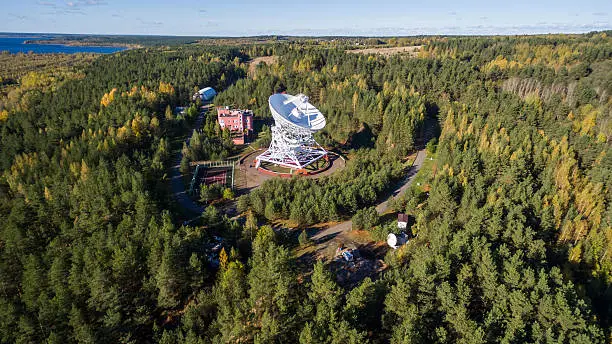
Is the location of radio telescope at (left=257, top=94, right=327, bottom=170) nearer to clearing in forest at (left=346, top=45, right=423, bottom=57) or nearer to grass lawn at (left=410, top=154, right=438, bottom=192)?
grass lawn at (left=410, top=154, right=438, bottom=192)

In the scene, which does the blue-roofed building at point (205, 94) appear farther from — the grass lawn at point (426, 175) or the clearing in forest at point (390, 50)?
the clearing in forest at point (390, 50)

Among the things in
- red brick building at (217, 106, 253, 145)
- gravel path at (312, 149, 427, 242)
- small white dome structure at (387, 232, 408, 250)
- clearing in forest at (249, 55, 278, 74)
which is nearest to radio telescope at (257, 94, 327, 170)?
gravel path at (312, 149, 427, 242)

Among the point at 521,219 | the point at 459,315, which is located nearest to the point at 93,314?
the point at 459,315

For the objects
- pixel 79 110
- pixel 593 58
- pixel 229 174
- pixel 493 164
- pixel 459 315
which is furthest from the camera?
pixel 593 58

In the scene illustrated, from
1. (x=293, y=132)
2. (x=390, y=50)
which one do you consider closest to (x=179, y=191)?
(x=293, y=132)

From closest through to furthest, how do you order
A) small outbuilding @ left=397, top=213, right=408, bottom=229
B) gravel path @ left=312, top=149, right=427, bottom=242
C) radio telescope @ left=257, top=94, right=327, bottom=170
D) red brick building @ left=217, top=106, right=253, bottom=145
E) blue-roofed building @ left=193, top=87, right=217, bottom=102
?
small outbuilding @ left=397, top=213, right=408, bottom=229 → gravel path @ left=312, top=149, right=427, bottom=242 → radio telescope @ left=257, top=94, right=327, bottom=170 → red brick building @ left=217, top=106, right=253, bottom=145 → blue-roofed building @ left=193, top=87, right=217, bottom=102

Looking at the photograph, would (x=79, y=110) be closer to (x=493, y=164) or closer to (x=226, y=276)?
(x=226, y=276)

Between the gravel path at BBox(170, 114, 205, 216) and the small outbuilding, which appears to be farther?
the gravel path at BBox(170, 114, 205, 216)
